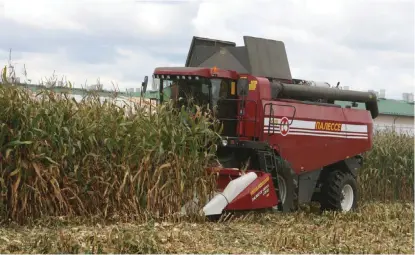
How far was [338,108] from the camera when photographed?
1207cm

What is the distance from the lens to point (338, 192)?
11602 millimetres

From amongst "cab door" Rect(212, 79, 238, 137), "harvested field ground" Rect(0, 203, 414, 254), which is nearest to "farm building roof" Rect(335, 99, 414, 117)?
"cab door" Rect(212, 79, 238, 137)

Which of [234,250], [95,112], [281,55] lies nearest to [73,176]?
[95,112]

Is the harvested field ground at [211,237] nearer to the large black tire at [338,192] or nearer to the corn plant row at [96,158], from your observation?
the corn plant row at [96,158]

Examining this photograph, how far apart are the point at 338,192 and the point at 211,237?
15.7 feet

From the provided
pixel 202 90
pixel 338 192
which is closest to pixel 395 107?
pixel 338 192

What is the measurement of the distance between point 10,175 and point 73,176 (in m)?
0.80

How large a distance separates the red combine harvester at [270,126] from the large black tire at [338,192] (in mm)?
17

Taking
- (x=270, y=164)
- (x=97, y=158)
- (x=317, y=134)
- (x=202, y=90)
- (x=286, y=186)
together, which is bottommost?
(x=286, y=186)

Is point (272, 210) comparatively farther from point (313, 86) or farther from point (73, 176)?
point (73, 176)

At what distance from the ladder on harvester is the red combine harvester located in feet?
0.05

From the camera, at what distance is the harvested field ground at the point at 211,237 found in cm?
627

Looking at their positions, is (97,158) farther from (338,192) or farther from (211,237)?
(338,192)

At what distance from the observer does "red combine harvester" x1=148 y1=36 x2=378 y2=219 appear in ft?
33.1
